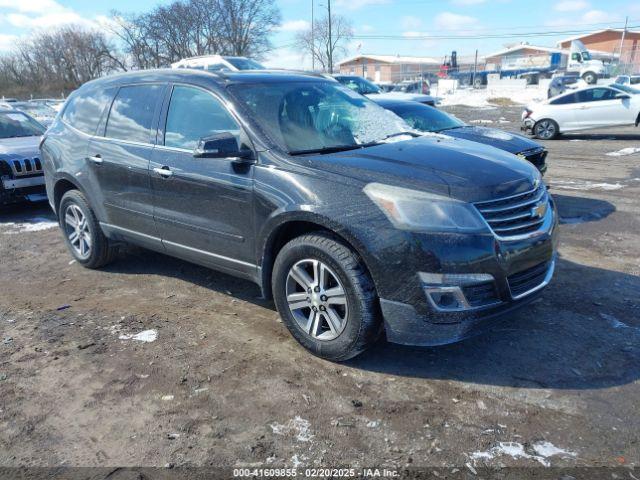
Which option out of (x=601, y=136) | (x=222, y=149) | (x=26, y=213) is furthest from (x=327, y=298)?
(x=601, y=136)

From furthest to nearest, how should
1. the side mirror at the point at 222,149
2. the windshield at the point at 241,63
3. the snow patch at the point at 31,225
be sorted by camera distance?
the windshield at the point at 241,63
the snow patch at the point at 31,225
the side mirror at the point at 222,149

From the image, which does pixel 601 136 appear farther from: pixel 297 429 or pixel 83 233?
pixel 297 429

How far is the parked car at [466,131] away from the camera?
7105 mm

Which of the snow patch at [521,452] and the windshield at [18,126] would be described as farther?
the windshield at [18,126]

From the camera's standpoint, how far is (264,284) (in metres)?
3.87

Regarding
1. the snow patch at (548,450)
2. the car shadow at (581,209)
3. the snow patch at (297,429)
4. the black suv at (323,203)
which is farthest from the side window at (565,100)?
the snow patch at (297,429)

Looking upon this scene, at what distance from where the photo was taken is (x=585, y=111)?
1587 cm

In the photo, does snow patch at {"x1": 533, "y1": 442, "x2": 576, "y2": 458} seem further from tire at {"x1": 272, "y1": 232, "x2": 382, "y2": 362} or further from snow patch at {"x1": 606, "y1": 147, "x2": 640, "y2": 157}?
snow patch at {"x1": 606, "y1": 147, "x2": 640, "y2": 157}

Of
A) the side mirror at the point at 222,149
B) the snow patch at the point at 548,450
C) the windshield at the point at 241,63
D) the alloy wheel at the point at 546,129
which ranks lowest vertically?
the alloy wheel at the point at 546,129

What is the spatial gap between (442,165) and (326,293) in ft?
3.67

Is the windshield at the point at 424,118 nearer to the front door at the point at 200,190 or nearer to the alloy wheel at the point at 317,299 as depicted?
the front door at the point at 200,190

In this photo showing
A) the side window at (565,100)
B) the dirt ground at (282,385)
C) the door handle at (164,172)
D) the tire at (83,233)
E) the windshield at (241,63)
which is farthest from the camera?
the windshield at (241,63)

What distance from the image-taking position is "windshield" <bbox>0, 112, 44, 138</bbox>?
8.66m

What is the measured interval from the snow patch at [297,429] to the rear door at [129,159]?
2258mm
